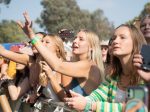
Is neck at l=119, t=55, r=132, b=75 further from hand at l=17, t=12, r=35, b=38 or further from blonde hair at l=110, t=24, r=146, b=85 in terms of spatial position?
hand at l=17, t=12, r=35, b=38

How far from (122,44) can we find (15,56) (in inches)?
92.4

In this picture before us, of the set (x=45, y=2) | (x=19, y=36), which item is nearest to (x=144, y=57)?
(x=19, y=36)

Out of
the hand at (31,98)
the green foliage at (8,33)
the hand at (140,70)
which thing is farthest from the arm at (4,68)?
the green foliage at (8,33)

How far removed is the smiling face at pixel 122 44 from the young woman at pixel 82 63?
2.37 ft

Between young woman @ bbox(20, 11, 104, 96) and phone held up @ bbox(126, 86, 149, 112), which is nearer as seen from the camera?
phone held up @ bbox(126, 86, 149, 112)

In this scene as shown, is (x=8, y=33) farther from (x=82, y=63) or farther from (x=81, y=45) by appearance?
(x=82, y=63)

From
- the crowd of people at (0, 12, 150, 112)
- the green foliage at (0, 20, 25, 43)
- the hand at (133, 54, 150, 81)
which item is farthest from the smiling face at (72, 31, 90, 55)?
the green foliage at (0, 20, 25, 43)

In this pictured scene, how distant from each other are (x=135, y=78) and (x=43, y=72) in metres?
1.76

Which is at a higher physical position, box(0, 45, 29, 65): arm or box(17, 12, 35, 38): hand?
box(17, 12, 35, 38): hand

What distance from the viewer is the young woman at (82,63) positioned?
3.59m

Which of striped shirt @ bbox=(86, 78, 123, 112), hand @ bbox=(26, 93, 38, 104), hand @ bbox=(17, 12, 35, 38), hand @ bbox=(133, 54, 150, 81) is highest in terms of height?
hand @ bbox=(17, 12, 35, 38)

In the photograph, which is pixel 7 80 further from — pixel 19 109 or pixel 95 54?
pixel 95 54

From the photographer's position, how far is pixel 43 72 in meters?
4.51

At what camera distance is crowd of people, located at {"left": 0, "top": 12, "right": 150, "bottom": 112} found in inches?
114
